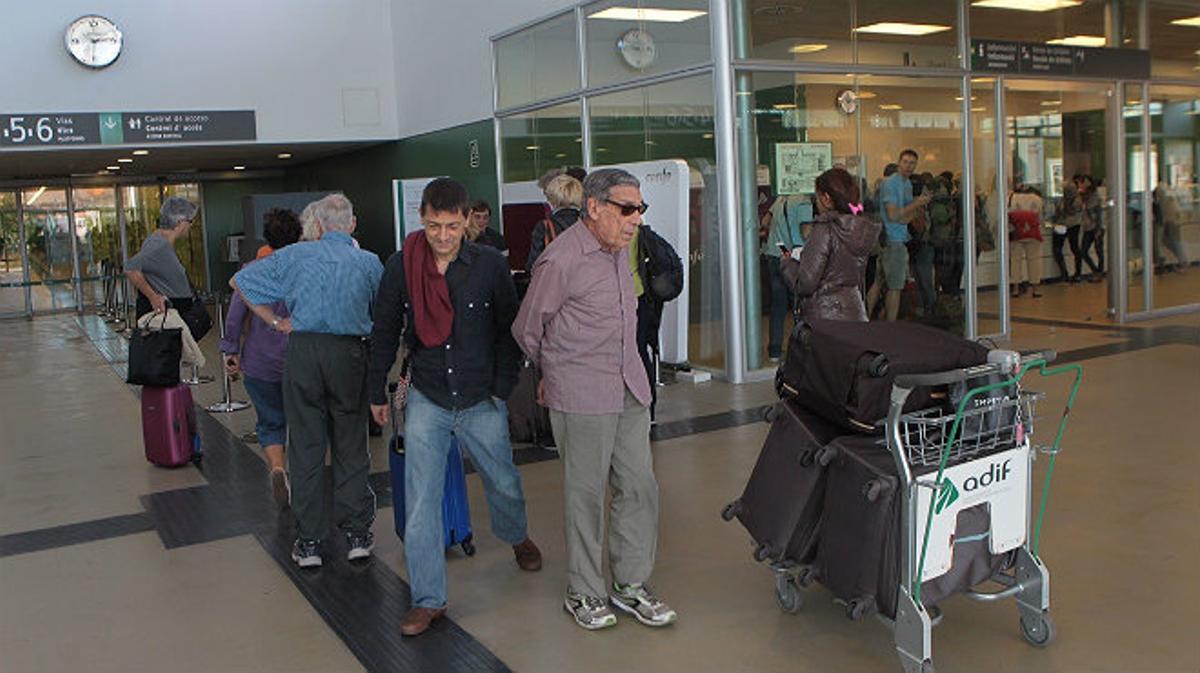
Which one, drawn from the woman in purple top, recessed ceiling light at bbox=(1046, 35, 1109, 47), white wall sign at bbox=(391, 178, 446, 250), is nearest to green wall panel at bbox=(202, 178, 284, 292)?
white wall sign at bbox=(391, 178, 446, 250)

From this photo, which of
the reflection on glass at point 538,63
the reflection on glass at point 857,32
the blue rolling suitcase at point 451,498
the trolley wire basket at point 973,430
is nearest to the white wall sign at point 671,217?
the reflection on glass at point 857,32

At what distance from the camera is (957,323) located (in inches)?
375

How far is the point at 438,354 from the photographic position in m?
3.60

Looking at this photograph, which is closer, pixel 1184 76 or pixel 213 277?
pixel 1184 76

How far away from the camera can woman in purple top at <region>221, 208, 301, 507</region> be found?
5.02m

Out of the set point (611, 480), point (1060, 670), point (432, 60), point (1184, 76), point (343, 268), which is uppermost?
point (432, 60)

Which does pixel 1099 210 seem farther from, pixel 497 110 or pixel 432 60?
pixel 432 60

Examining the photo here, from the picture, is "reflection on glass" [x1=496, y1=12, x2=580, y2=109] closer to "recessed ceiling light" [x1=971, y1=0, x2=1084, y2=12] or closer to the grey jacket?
"recessed ceiling light" [x1=971, y1=0, x2=1084, y2=12]

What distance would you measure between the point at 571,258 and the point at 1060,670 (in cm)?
185

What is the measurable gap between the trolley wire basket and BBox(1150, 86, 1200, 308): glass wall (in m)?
8.99

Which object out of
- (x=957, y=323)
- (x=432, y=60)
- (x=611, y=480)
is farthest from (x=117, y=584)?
(x=432, y=60)

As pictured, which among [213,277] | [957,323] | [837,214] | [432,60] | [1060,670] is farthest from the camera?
[213,277]

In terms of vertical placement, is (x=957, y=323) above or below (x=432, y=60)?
below

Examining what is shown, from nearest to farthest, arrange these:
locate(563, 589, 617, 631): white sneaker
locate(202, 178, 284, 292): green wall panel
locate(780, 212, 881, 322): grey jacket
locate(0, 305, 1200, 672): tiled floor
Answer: locate(0, 305, 1200, 672): tiled floor
locate(563, 589, 617, 631): white sneaker
locate(780, 212, 881, 322): grey jacket
locate(202, 178, 284, 292): green wall panel
